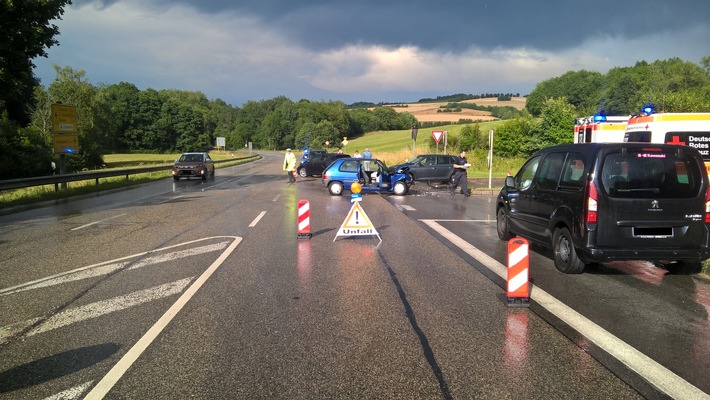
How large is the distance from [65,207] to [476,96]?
125 meters

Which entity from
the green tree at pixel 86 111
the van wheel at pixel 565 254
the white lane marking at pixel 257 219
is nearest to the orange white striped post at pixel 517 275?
the van wheel at pixel 565 254

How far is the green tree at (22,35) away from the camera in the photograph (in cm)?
2023

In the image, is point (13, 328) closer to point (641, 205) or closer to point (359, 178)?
point (641, 205)

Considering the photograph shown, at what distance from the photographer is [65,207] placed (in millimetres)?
16984

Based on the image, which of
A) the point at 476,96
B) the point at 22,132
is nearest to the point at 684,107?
the point at 22,132

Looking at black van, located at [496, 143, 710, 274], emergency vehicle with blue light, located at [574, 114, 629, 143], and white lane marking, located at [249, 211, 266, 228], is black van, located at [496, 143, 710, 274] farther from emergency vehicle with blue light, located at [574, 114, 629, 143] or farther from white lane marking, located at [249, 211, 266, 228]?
emergency vehicle with blue light, located at [574, 114, 629, 143]

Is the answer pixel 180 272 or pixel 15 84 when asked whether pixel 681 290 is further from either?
pixel 15 84

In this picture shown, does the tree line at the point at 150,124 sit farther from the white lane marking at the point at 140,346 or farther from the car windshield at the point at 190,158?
the white lane marking at the point at 140,346

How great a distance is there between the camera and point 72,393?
11.7ft

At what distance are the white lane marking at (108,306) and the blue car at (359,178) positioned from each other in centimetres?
1463

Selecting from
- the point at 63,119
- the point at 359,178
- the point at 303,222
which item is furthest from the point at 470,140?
the point at 303,222

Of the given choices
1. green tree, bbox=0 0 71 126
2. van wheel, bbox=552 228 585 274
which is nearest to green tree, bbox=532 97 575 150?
green tree, bbox=0 0 71 126

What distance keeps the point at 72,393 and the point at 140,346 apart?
878 millimetres

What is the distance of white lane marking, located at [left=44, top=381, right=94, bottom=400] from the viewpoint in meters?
3.50
